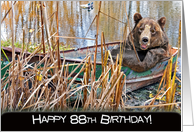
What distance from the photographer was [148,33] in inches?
105

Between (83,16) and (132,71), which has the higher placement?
(83,16)

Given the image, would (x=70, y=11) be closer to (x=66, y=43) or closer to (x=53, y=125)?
(x=66, y=43)

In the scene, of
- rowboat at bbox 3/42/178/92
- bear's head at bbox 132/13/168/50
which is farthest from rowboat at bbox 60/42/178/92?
bear's head at bbox 132/13/168/50

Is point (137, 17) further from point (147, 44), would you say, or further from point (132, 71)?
point (132, 71)

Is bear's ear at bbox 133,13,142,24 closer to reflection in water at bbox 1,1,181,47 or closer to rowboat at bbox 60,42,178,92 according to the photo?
reflection in water at bbox 1,1,181,47

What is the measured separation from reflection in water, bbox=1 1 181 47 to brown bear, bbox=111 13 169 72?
0.08m

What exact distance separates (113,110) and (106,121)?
138 mm

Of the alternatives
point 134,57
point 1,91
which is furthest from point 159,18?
point 1,91

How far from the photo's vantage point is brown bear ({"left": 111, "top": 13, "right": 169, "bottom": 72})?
2.55m

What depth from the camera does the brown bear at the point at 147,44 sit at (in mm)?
2547

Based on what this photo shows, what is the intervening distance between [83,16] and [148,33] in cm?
88

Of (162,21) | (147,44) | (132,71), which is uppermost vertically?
(162,21)

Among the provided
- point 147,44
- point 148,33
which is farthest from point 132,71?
point 148,33

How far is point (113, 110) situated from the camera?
2098mm
